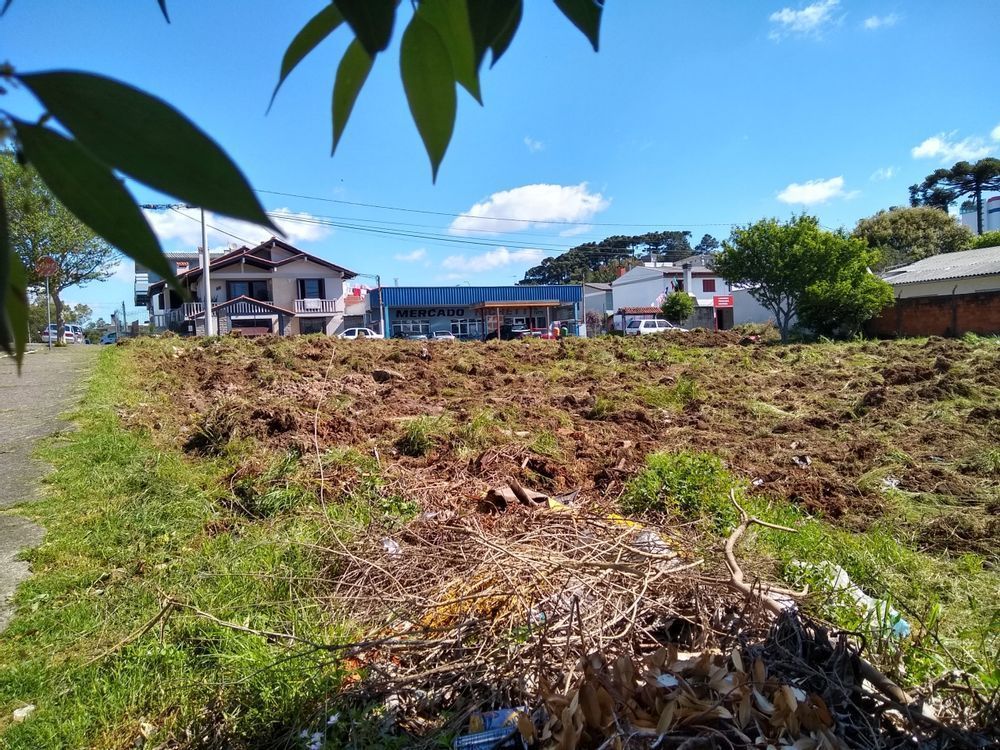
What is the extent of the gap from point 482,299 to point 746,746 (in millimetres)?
41696

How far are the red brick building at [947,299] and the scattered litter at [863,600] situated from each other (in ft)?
69.3

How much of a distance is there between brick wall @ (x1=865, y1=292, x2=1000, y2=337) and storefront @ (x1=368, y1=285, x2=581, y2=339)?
21.8 metres

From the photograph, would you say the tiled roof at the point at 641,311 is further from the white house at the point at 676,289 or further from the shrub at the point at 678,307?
the shrub at the point at 678,307

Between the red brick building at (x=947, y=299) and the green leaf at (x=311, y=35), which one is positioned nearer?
the green leaf at (x=311, y=35)

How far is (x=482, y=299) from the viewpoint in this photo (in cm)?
4306

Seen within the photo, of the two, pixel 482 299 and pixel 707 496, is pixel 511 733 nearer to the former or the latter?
pixel 707 496

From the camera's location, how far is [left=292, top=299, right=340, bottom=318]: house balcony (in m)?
38.1

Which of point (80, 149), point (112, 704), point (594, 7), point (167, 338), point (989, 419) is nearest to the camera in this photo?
point (80, 149)

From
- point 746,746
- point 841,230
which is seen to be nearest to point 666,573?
point 746,746

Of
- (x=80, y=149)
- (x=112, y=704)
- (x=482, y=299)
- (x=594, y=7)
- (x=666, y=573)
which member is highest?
(x=482, y=299)

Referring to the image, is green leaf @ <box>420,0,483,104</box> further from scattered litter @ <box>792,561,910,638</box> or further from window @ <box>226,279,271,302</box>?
window @ <box>226,279,271,302</box>

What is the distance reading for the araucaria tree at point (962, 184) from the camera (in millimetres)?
52719

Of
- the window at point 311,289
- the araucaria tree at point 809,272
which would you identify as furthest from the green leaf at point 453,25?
the window at point 311,289

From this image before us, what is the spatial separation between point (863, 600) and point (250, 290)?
1507 inches
